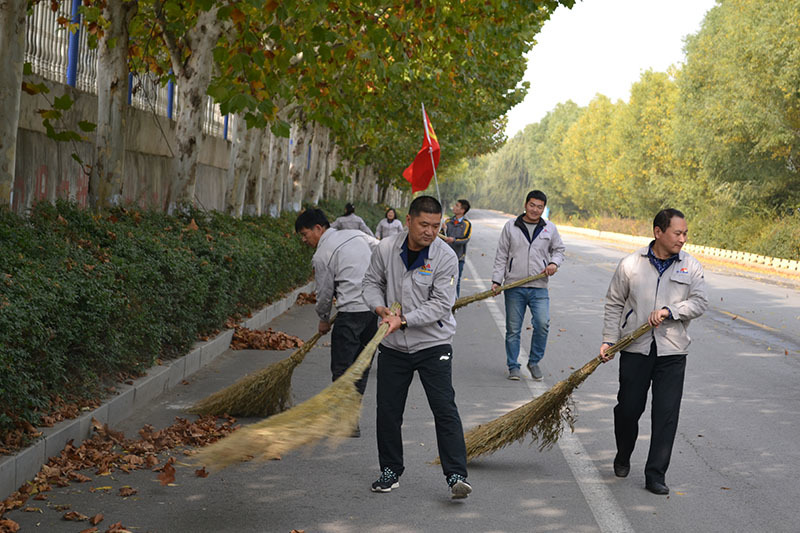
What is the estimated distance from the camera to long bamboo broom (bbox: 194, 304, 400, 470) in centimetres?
502

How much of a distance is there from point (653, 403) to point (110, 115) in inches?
334

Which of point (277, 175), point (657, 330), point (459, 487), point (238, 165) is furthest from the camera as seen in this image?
point (277, 175)

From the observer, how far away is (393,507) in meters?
5.45

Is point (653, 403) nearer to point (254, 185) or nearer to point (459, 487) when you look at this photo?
point (459, 487)

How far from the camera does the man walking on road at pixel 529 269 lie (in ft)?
32.5

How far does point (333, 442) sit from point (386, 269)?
112 cm

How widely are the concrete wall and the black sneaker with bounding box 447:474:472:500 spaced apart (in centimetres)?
540

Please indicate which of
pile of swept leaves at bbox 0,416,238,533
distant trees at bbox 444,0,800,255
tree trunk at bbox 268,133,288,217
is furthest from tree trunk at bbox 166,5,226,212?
distant trees at bbox 444,0,800,255

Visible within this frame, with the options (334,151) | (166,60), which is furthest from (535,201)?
(334,151)

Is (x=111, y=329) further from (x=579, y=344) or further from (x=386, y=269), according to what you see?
(x=579, y=344)

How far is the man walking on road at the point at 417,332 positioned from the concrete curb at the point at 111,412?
2046 millimetres

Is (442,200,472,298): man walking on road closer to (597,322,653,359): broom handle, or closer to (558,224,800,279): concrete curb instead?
(597,322,653,359): broom handle

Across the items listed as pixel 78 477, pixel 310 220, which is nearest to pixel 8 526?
pixel 78 477

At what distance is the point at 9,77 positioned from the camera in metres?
8.23
